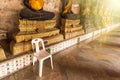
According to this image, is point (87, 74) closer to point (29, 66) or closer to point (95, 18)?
point (29, 66)

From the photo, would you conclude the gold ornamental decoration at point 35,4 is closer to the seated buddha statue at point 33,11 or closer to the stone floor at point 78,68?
the seated buddha statue at point 33,11

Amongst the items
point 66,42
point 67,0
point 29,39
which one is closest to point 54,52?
point 66,42

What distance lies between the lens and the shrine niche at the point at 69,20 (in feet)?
11.8

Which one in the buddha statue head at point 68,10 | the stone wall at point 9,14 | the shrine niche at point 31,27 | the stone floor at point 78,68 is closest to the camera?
the stone floor at point 78,68

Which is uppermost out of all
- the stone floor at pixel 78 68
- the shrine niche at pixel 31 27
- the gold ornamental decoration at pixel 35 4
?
the gold ornamental decoration at pixel 35 4

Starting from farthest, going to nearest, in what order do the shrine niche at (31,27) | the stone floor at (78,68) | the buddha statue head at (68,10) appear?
the buddha statue head at (68,10) < the shrine niche at (31,27) < the stone floor at (78,68)

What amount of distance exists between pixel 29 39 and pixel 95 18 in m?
3.23

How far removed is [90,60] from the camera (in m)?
3.14

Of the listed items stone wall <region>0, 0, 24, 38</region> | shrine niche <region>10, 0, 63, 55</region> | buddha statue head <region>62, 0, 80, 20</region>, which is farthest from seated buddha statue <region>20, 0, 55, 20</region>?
buddha statue head <region>62, 0, 80, 20</region>

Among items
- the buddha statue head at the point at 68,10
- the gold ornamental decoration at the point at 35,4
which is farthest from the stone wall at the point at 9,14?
the buddha statue head at the point at 68,10

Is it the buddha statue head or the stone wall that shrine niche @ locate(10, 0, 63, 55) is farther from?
the buddha statue head

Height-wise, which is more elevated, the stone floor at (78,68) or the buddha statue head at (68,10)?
the buddha statue head at (68,10)

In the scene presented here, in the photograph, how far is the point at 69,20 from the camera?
3.65m

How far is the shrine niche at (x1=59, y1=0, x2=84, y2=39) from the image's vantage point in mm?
3604
